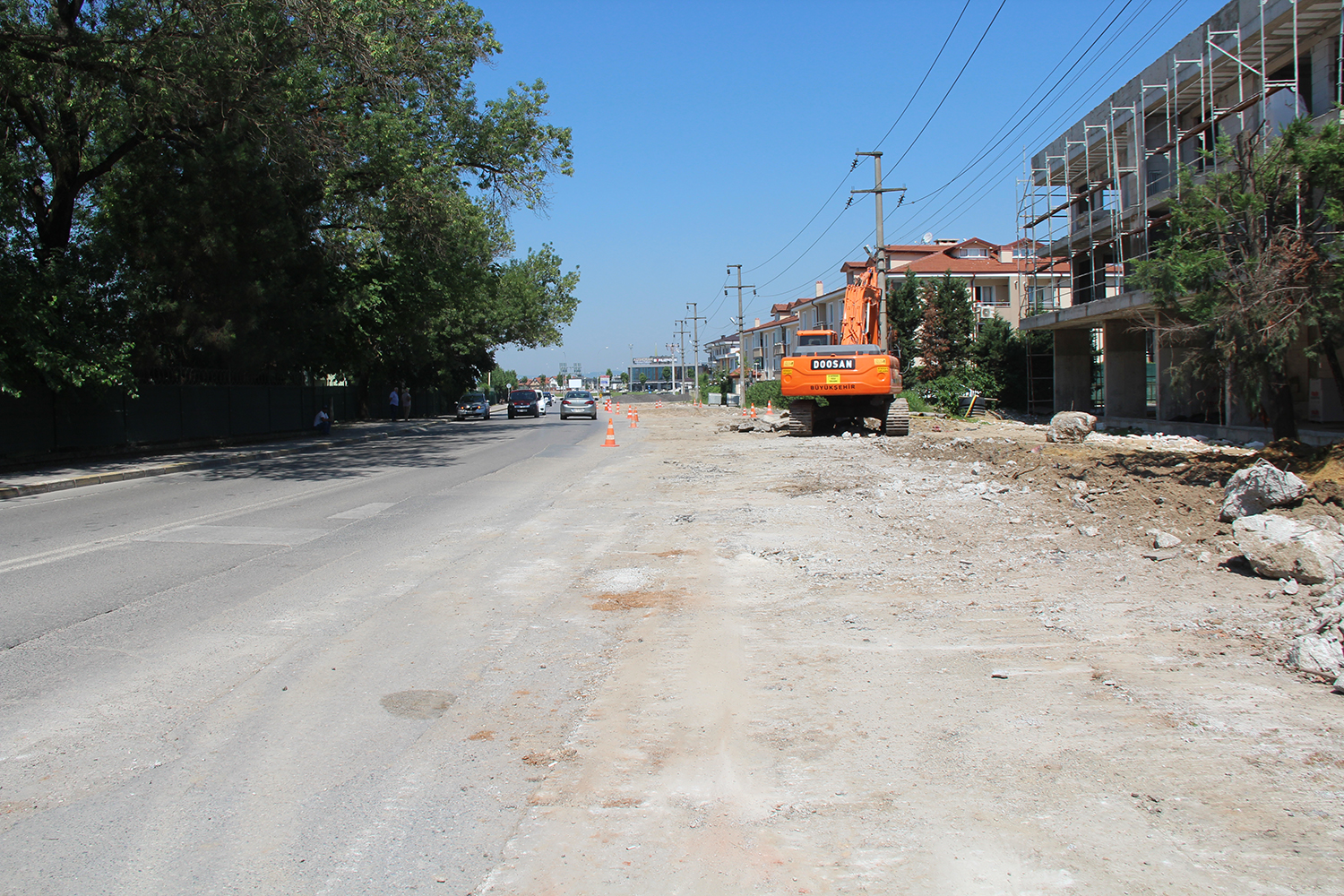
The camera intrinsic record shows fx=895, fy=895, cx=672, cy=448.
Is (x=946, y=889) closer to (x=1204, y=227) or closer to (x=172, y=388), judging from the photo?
(x=1204, y=227)

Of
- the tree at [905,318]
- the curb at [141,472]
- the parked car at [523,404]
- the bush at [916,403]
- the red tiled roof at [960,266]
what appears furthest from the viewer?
the red tiled roof at [960,266]

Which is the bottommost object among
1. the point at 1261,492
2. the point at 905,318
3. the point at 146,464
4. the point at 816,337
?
the point at 1261,492

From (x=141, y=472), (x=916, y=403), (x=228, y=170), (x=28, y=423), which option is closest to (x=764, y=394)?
(x=916, y=403)

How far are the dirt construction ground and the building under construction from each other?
640 cm

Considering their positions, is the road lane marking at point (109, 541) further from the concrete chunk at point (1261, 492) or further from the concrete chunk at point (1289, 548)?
the concrete chunk at point (1261, 492)

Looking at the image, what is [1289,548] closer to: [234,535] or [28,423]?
[234,535]

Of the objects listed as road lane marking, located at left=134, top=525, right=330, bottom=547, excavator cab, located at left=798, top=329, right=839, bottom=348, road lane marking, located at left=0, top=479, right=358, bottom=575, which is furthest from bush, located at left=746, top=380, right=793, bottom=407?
road lane marking, located at left=134, top=525, right=330, bottom=547

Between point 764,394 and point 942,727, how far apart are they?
193ft

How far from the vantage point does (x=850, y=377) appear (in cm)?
2361

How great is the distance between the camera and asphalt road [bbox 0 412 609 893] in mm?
3467

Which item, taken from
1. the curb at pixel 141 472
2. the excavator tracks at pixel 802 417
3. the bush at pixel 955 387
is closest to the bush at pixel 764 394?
the bush at pixel 955 387

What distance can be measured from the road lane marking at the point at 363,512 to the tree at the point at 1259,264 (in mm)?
11086

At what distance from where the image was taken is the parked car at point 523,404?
51.5m

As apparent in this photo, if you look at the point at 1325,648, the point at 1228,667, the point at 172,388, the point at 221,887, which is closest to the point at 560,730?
the point at 221,887
